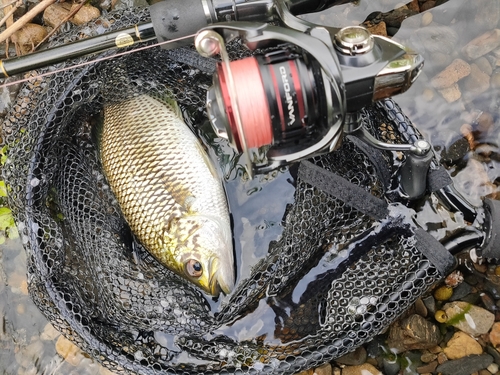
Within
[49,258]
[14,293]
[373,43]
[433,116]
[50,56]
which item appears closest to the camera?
[373,43]

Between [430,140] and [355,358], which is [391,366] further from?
[430,140]

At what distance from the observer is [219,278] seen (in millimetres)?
2297

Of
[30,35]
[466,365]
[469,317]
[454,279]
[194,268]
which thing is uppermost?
[30,35]

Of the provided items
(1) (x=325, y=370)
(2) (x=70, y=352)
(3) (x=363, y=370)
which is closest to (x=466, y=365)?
(3) (x=363, y=370)

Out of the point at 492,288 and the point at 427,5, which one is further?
the point at 427,5

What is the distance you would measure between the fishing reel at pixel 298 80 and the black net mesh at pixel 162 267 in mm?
585

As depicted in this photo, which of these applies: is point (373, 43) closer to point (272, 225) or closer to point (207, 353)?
point (272, 225)

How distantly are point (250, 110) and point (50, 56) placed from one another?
863 mm

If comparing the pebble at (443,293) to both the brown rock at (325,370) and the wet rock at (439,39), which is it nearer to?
the brown rock at (325,370)

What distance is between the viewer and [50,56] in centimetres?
188

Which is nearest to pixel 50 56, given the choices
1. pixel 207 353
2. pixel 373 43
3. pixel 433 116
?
pixel 373 43

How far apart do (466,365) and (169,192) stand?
1735mm

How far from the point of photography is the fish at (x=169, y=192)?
2279mm

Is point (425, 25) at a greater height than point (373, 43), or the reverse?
point (373, 43)
